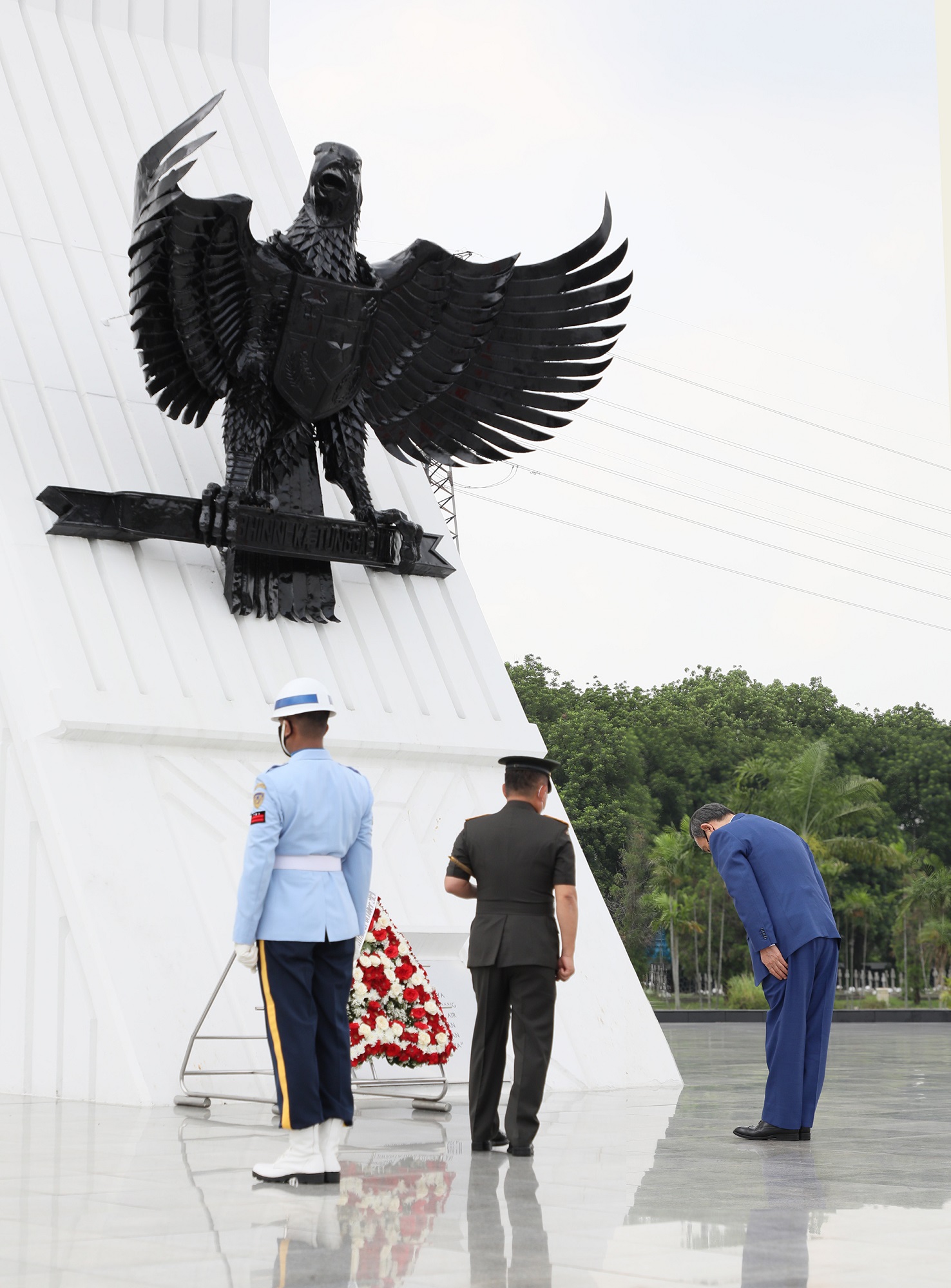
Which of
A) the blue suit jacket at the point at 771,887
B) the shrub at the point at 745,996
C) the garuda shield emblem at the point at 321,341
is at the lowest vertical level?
the shrub at the point at 745,996

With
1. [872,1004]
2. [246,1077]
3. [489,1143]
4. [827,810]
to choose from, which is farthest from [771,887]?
[827,810]

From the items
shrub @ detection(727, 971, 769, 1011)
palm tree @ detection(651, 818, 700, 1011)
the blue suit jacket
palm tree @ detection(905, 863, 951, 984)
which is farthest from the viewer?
palm tree @ detection(651, 818, 700, 1011)

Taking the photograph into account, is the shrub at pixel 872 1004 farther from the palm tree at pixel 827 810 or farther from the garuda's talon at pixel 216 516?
the garuda's talon at pixel 216 516

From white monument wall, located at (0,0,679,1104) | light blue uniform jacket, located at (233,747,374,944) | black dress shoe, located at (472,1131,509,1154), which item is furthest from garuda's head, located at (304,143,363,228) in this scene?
black dress shoe, located at (472,1131,509,1154)

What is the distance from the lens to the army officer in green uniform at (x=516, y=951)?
6172 mm

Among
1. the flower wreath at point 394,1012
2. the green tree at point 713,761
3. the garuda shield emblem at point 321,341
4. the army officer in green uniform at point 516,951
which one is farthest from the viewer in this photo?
the green tree at point 713,761

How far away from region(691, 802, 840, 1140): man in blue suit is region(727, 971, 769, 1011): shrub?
20.9m

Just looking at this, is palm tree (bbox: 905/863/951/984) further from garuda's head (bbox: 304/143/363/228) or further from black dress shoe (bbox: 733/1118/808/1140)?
black dress shoe (bbox: 733/1118/808/1140)

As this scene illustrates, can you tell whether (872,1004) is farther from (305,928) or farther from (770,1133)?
(305,928)

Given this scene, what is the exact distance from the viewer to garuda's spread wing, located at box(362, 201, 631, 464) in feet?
33.4

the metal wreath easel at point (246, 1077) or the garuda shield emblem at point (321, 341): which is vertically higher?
the garuda shield emblem at point (321, 341)

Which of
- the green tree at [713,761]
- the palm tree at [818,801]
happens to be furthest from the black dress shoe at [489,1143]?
the green tree at [713,761]

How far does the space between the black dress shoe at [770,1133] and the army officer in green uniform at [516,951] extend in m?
1.03

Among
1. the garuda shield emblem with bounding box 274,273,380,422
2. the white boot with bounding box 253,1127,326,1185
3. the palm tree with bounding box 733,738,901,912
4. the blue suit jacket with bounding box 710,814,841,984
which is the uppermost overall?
the garuda shield emblem with bounding box 274,273,380,422
